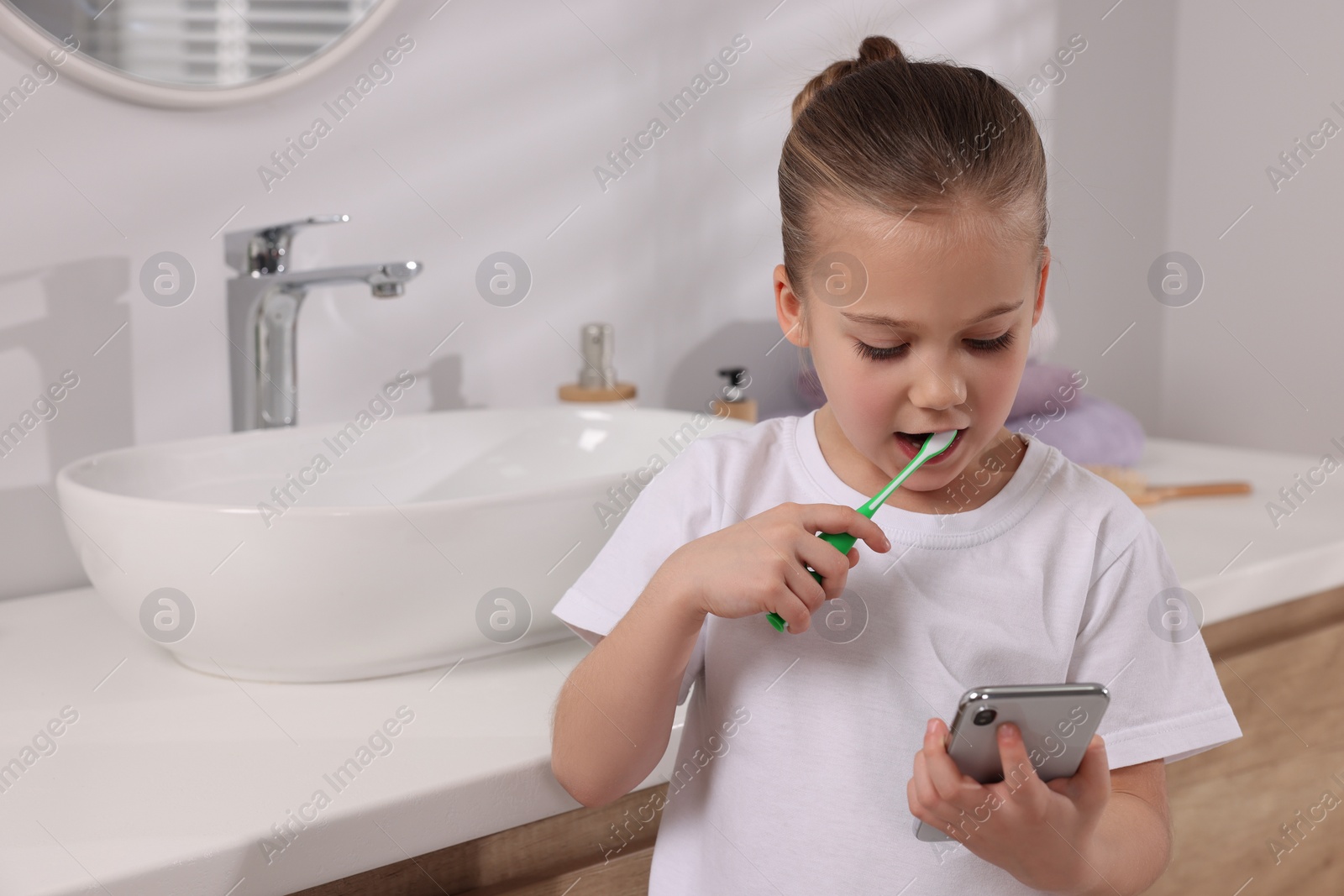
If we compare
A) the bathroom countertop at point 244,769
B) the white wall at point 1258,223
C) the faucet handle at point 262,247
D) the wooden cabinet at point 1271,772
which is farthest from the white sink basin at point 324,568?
the white wall at point 1258,223

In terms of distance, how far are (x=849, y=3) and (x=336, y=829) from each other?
1.19 metres

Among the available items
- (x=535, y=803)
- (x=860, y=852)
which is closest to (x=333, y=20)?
(x=535, y=803)

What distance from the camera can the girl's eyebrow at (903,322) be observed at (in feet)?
1.78

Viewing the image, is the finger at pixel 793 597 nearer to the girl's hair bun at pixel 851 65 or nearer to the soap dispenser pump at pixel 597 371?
the girl's hair bun at pixel 851 65

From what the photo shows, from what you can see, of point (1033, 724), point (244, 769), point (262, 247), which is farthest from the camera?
point (262, 247)

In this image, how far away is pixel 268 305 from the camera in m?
0.96

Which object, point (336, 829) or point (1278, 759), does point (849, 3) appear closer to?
point (1278, 759)

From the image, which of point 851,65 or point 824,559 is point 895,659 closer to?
point 824,559

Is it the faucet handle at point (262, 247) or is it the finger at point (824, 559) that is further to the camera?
the faucet handle at point (262, 247)

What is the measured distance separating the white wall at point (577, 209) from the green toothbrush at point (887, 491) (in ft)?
2.21

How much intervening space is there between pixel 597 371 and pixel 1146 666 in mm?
691

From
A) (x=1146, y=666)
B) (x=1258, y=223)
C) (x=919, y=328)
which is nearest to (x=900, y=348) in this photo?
(x=919, y=328)

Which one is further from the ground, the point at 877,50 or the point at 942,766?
the point at 877,50

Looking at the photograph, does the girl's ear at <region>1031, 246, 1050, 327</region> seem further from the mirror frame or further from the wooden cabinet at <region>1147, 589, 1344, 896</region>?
the mirror frame
